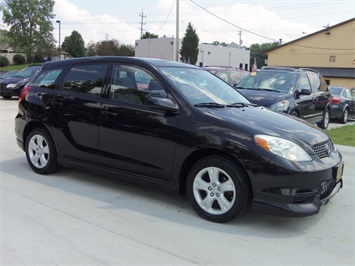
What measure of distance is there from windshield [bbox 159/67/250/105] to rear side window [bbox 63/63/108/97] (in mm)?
919

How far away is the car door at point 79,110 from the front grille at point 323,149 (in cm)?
272

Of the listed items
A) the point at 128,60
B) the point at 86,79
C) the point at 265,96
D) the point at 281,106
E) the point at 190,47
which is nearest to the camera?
the point at 128,60

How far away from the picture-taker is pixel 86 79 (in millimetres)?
5441

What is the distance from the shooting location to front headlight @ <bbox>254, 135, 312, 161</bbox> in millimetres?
3956

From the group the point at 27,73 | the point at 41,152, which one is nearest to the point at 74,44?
the point at 27,73

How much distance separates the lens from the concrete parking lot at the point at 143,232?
11.5ft

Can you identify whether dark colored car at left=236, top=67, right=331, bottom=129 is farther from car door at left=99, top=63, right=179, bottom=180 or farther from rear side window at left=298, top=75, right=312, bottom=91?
car door at left=99, top=63, right=179, bottom=180

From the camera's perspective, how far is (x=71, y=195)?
505 centimetres

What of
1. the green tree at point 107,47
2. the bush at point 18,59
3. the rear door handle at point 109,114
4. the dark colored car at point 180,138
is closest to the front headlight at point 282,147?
the dark colored car at point 180,138

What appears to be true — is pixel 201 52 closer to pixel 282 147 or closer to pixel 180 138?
pixel 180 138

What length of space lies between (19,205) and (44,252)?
135 cm

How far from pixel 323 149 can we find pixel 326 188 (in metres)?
0.45

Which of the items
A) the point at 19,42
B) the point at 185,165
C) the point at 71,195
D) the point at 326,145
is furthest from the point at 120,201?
the point at 19,42

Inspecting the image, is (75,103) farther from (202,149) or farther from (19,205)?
(202,149)
